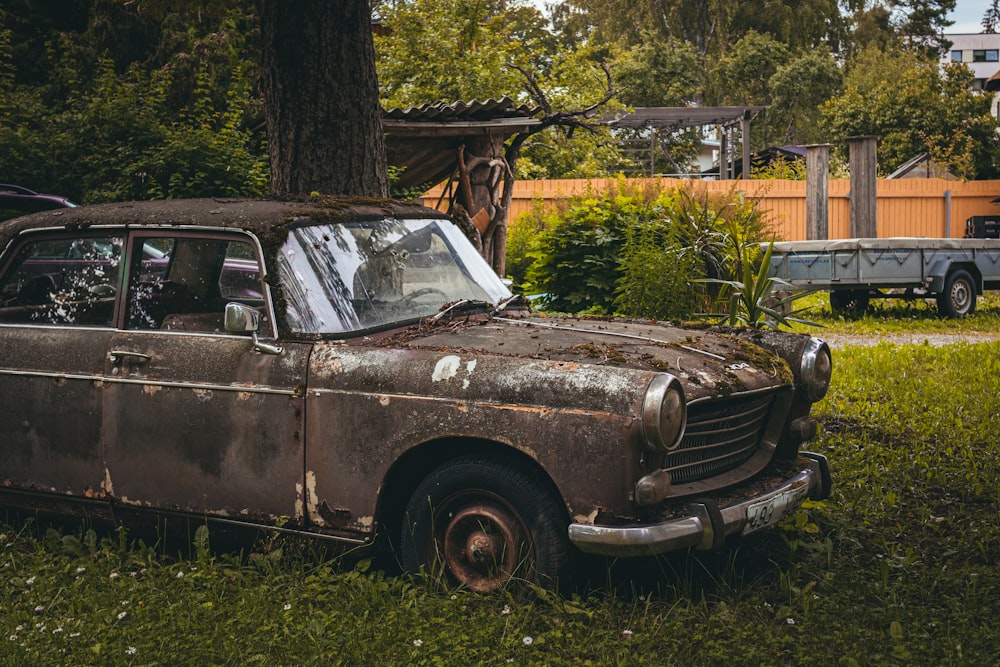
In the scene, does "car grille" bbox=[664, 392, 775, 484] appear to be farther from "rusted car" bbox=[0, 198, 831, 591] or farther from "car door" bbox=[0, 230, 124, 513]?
"car door" bbox=[0, 230, 124, 513]

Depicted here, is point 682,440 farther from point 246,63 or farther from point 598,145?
point 598,145

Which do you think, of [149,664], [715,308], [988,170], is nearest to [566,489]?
[149,664]

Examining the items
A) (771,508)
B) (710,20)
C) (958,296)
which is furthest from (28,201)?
(710,20)

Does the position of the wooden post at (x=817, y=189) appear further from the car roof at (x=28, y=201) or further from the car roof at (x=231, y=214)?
the car roof at (x=231, y=214)

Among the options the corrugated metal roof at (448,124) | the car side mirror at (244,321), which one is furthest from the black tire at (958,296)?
the car side mirror at (244,321)

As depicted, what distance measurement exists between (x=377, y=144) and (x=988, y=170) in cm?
3325

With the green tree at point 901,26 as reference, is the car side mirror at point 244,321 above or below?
below

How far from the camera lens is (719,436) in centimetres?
470

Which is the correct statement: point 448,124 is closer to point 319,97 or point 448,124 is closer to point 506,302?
point 319,97

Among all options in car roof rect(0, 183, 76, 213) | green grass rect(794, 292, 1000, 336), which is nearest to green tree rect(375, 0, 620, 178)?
green grass rect(794, 292, 1000, 336)

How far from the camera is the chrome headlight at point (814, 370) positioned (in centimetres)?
519

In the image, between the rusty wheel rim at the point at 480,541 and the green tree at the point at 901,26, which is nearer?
the rusty wheel rim at the point at 480,541

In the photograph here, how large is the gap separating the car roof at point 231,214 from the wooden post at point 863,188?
14.6 metres

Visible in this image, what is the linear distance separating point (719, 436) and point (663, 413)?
78 cm
